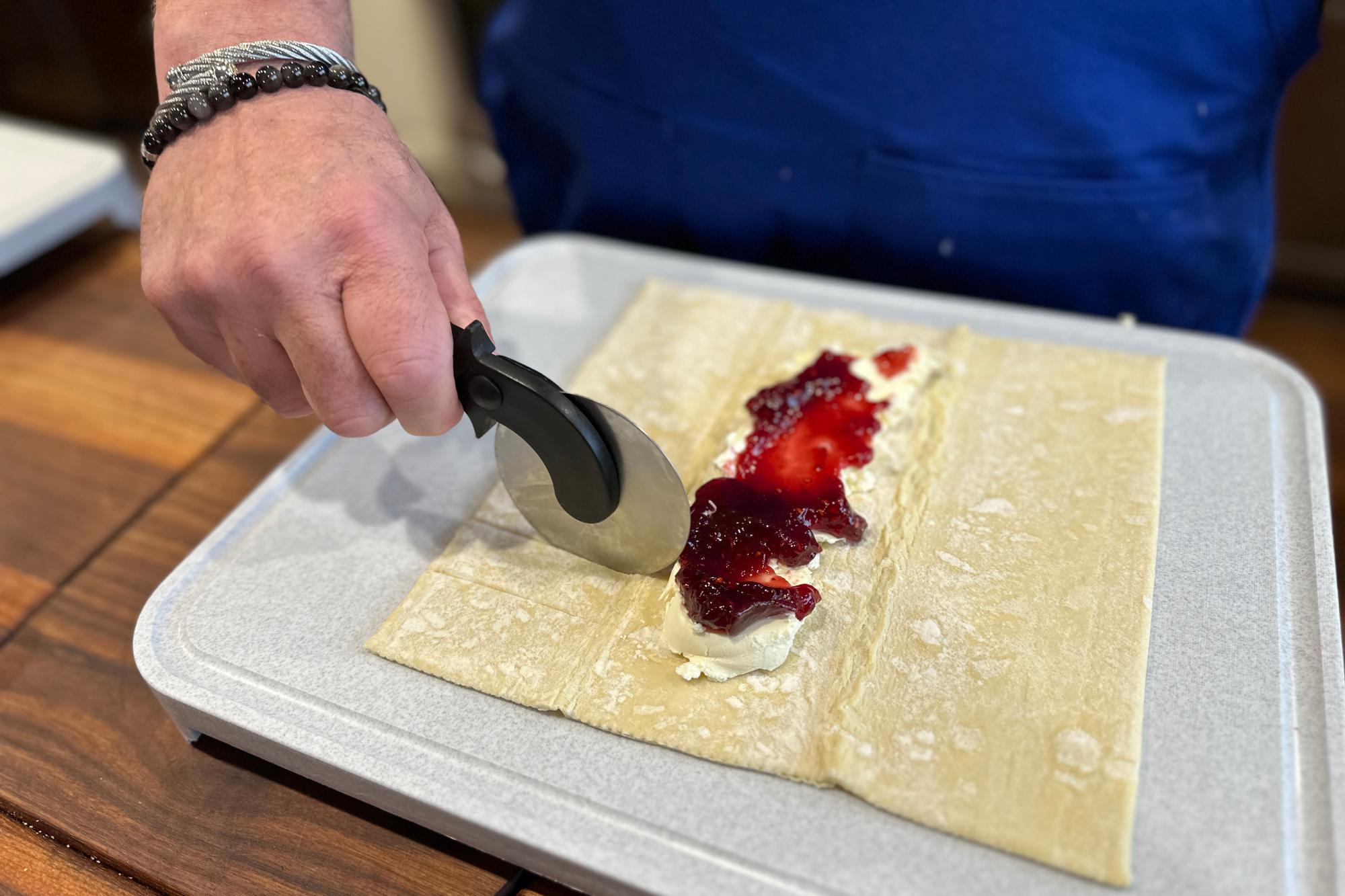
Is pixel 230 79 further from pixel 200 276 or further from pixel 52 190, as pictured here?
pixel 52 190

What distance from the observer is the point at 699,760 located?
933mm

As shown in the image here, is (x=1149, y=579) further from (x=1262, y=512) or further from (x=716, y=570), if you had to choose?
(x=716, y=570)

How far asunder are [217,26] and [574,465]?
643 mm

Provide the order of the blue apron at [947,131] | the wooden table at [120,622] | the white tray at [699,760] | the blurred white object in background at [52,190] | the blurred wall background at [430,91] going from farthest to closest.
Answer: the blurred wall background at [430,91], the blurred white object in background at [52,190], the blue apron at [947,131], the wooden table at [120,622], the white tray at [699,760]

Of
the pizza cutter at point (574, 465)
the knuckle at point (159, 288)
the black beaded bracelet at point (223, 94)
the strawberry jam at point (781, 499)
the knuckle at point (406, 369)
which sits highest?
the black beaded bracelet at point (223, 94)

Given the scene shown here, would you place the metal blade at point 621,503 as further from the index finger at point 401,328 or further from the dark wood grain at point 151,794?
the dark wood grain at point 151,794

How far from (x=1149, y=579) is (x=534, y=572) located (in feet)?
2.32

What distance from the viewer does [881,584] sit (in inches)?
41.9

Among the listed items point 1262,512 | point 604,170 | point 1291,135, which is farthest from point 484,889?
point 1291,135

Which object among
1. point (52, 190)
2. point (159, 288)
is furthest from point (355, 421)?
point (52, 190)

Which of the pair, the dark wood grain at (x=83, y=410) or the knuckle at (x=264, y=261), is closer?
the knuckle at (x=264, y=261)

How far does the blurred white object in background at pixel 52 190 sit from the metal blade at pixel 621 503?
120cm

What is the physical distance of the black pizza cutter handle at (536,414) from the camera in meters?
0.96

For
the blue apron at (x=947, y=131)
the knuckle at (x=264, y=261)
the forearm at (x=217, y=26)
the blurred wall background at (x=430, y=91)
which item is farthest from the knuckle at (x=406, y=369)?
the blurred wall background at (x=430, y=91)
